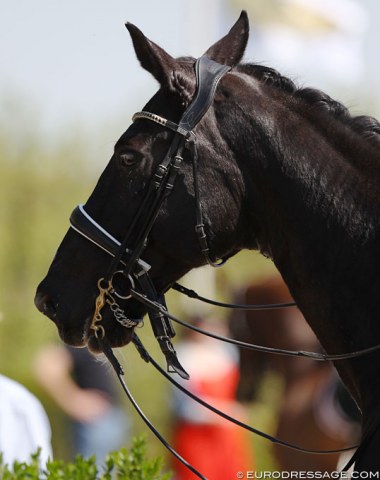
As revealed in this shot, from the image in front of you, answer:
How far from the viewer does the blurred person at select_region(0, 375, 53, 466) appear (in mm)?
5363

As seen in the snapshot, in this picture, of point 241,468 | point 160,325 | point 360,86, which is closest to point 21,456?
point 160,325

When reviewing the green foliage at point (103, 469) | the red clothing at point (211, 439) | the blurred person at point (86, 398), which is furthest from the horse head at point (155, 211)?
the blurred person at point (86, 398)

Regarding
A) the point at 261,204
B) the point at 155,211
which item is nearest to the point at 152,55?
the point at 155,211

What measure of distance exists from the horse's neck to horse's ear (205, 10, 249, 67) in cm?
37

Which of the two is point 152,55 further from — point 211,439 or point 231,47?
point 211,439

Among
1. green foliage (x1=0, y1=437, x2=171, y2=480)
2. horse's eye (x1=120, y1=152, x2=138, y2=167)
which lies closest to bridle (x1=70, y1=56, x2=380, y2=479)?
horse's eye (x1=120, y1=152, x2=138, y2=167)

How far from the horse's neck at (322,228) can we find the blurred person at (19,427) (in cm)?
200

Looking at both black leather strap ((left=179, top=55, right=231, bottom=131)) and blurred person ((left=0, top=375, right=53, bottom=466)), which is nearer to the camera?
black leather strap ((left=179, top=55, right=231, bottom=131))

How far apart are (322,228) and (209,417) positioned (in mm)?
5273

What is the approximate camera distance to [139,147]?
4066 mm

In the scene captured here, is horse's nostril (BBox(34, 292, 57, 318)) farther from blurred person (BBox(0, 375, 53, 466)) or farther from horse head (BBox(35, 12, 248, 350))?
blurred person (BBox(0, 375, 53, 466))

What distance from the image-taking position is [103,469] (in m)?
4.32

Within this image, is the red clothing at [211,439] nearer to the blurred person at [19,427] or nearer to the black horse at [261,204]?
the blurred person at [19,427]

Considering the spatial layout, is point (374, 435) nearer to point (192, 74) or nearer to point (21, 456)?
point (192, 74)
